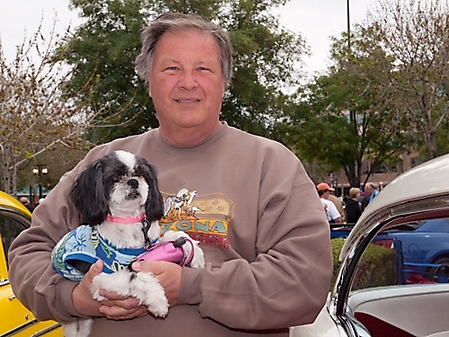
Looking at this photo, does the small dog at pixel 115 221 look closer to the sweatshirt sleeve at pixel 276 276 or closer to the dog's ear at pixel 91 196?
the dog's ear at pixel 91 196

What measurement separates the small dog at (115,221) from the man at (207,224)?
0.08 m

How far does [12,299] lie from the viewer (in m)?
4.11

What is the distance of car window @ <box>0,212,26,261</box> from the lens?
427 cm

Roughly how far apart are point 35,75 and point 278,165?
1170cm

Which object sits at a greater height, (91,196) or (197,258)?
(91,196)

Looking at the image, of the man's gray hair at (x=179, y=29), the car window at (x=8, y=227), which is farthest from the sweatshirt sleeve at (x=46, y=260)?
the car window at (x=8, y=227)

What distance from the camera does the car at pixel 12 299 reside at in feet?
13.2

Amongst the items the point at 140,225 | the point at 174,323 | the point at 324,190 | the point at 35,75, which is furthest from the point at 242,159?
the point at 35,75

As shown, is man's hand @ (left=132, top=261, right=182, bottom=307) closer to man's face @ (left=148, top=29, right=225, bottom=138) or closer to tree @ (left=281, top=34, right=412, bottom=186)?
man's face @ (left=148, top=29, right=225, bottom=138)

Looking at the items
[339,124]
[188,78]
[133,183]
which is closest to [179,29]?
[188,78]

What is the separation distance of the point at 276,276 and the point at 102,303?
0.64m

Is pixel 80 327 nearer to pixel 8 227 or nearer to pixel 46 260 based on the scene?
pixel 46 260

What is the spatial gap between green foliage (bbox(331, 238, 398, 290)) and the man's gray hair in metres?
1.09

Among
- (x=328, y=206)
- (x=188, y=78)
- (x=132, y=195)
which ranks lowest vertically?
(x=328, y=206)
